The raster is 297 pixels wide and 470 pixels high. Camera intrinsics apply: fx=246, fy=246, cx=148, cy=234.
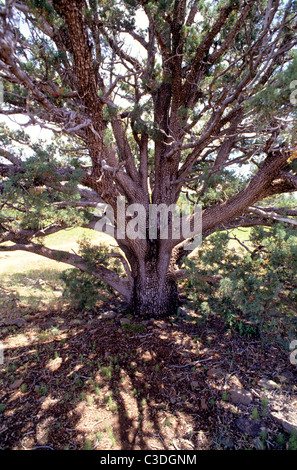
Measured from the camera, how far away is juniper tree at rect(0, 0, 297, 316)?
Answer: 2691mm

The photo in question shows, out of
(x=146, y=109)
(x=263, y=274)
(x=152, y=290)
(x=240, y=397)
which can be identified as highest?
(x=146, y=109)

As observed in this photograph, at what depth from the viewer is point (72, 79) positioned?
3.33 metres

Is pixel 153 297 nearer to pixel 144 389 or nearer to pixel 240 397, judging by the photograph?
pixel 144 389

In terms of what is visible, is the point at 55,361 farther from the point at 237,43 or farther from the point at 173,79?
the point at 237,43

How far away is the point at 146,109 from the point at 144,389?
4442mm

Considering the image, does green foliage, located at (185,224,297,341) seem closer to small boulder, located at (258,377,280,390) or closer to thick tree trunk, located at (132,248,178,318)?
small boulder, located at (258,377,280,390)

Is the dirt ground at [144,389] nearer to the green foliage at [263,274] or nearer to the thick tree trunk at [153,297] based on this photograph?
the thick tree trunk at [153,297]

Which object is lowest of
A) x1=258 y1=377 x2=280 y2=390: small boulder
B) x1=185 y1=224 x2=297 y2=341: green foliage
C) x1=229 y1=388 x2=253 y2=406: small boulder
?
x1=229 y1=388 x2=253 y2=406: small boulder

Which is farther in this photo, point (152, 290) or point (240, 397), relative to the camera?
point (152, 290)

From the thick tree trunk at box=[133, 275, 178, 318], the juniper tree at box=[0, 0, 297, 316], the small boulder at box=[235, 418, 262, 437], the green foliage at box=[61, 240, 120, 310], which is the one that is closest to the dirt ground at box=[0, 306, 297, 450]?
the small boulder at box=[235, 418, 262, 437]

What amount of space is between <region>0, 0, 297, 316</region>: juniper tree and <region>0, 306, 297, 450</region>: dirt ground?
4.04 feet

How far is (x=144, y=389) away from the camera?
3137mm

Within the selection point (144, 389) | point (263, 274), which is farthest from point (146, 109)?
point (144, 389)

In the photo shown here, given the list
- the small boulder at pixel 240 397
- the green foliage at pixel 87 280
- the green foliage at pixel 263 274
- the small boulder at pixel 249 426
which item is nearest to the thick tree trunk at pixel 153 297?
the green foliage at pixel 87 280
